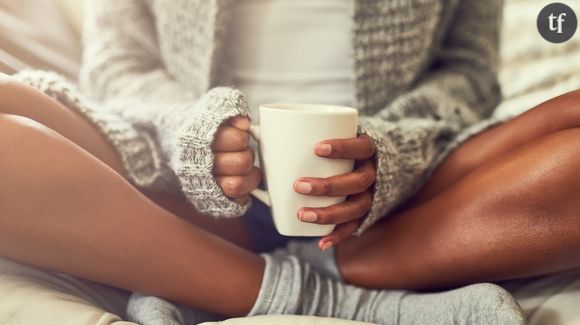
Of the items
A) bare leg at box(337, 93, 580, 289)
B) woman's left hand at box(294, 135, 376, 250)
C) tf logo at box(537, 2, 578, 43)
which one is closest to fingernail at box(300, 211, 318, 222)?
woman's left hand at box(294, 135, 376, 250)

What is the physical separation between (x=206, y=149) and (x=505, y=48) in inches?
14.2

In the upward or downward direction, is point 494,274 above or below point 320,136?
below

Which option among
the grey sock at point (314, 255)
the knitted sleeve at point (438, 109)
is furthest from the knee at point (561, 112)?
the grey sock at point (314, 255)

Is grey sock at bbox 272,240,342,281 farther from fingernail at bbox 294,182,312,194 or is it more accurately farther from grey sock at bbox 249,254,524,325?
fingernail at bbox 294,182,312,194

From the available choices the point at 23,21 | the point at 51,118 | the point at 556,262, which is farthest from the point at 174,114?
the point at 556,262

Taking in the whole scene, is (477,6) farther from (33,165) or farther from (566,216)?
(33,165)

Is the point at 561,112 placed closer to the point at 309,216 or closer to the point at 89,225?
the point at 309,216

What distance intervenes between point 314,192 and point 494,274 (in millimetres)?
158

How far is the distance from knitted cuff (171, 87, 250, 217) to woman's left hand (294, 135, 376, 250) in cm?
6

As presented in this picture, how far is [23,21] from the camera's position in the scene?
0.54 metres

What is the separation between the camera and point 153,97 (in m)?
0.56

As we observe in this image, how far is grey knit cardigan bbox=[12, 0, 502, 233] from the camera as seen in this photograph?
0.42m

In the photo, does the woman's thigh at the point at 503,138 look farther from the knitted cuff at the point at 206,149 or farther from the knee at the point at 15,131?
the knee at the point at 15,131

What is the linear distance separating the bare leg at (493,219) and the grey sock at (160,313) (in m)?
0.13
